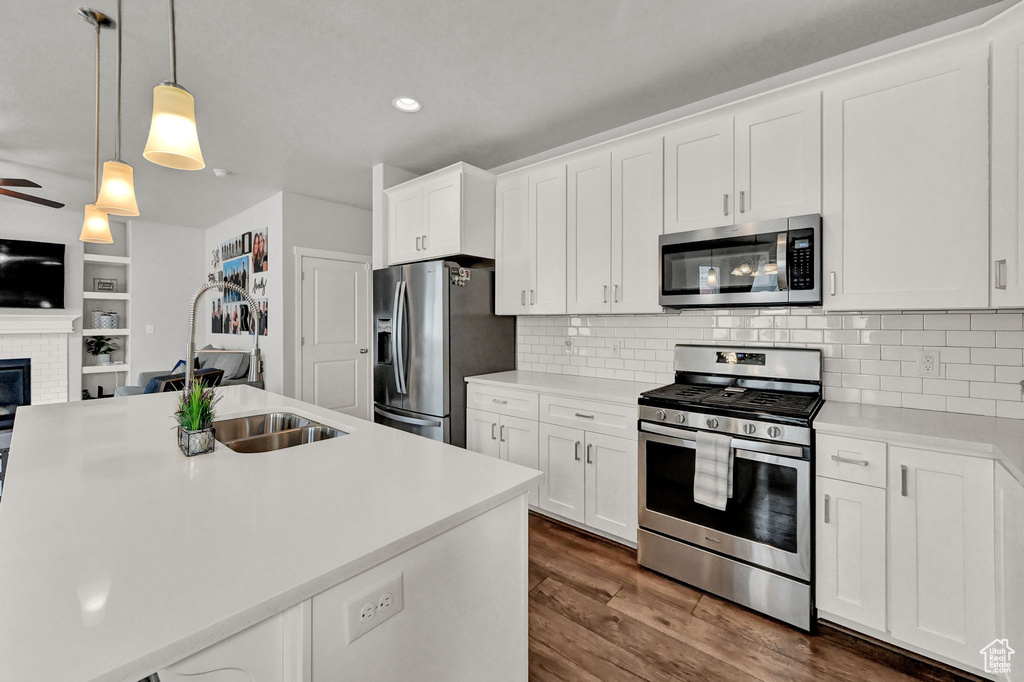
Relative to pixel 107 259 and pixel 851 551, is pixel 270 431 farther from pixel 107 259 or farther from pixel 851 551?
pixel 107 259

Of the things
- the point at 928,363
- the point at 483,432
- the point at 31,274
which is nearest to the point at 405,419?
the point at 483,432

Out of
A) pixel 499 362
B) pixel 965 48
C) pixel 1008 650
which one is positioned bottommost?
pixel 1008 650

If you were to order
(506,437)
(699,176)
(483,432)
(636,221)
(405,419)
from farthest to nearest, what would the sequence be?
(405,419) → (483,432) → (506,437) → (636,221) → (699,176)

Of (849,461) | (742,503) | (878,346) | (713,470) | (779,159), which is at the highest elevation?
(779,159)

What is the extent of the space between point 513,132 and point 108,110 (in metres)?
2.51

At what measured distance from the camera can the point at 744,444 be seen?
2.02m

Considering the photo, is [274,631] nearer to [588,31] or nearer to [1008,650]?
[1008,650]

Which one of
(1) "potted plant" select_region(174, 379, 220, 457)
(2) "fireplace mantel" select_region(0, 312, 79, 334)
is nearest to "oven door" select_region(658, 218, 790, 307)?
(1) "potted plant" select_region(174, 379, 220, 457)

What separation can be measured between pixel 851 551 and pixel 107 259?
7652mm

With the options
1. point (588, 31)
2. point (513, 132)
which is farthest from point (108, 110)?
point (588, 31)

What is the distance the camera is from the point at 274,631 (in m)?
0.75

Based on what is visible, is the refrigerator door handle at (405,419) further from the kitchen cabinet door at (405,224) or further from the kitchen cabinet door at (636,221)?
the kitchen cabinet door at (636,221)

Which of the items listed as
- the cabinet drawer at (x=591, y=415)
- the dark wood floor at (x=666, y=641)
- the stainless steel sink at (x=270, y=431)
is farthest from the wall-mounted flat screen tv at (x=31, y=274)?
the dark wood floor at (x=666, y=641)

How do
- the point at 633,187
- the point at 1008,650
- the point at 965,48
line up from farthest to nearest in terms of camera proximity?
the point at 633,187, the point at 965,48, the point at 1008,650
